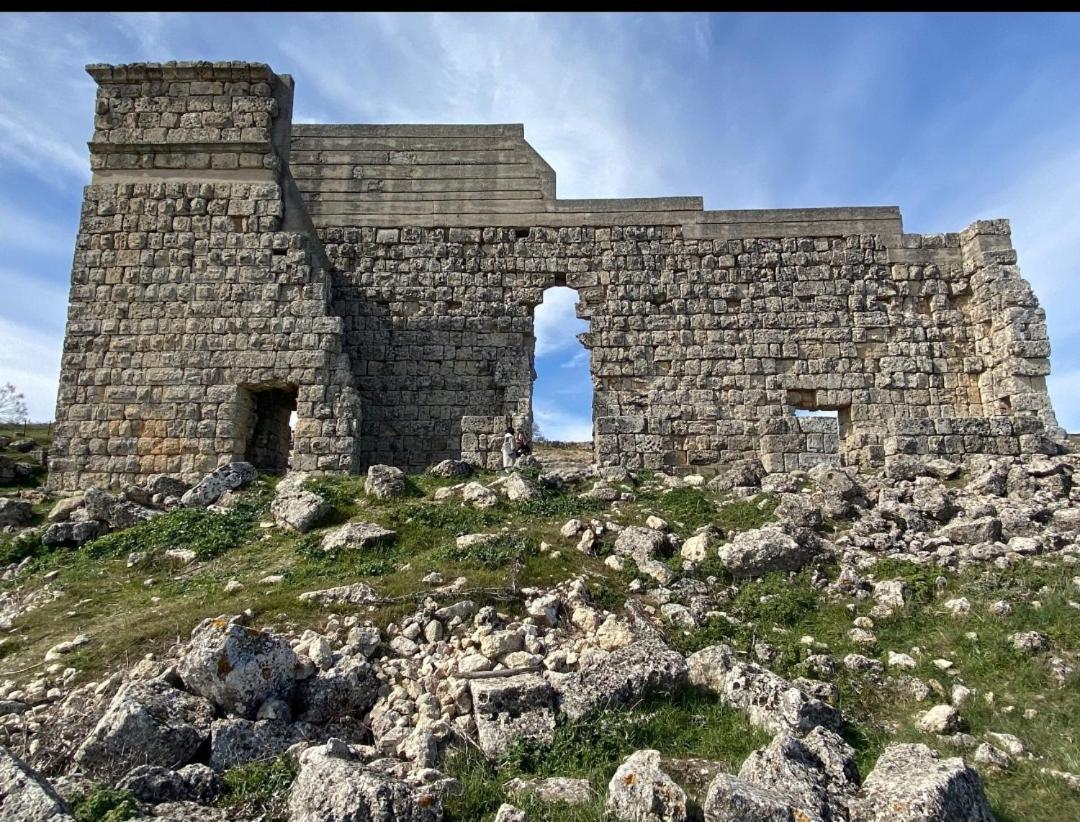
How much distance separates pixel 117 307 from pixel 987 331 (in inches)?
592

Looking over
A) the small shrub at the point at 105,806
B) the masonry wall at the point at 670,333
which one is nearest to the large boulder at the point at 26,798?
the small shrub at the point at 105,806

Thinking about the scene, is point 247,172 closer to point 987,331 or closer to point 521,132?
point 521,132

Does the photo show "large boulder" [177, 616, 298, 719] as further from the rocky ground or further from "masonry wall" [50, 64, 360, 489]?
"masonry wall" [50, 64, 360, 489]

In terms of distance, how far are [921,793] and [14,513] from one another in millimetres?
11044

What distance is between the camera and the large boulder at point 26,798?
3.31 m

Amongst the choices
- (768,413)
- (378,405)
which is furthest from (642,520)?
(378,405)

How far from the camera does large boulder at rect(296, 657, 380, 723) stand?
16.0 ft

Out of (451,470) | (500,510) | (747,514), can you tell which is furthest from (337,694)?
(451,470)

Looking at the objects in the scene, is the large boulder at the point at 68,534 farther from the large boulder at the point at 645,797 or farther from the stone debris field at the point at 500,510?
the large boulder at the point at 645,797

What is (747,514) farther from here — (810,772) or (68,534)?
(68,534)

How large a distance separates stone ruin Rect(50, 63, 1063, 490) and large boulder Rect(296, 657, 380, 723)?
6889 millimetres

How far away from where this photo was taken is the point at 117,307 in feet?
39.9

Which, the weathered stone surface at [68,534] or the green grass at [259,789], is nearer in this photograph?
the green grass at [259,789]

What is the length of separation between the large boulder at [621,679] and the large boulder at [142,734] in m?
2.24
